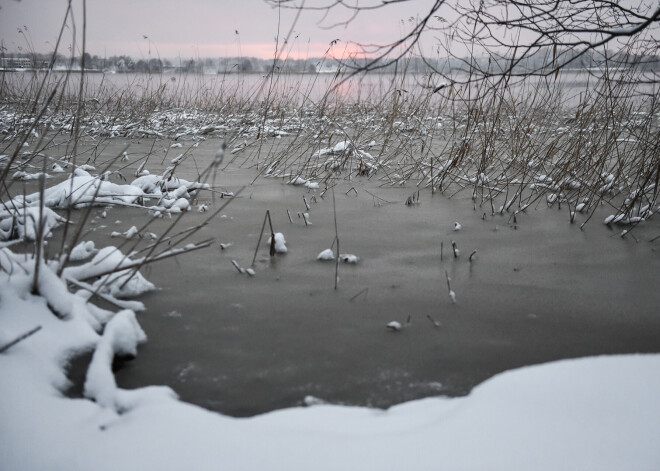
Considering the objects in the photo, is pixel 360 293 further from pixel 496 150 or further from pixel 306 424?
pixel 496 150

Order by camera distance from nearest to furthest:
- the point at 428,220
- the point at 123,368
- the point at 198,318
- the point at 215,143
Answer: the point at 123,368 → the point at 198,318 → the point at 428,220 → the point at 215,143

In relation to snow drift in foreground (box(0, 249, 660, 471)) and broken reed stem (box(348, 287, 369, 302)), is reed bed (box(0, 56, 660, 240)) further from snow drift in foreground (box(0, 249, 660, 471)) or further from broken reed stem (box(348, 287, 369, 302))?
broken reed stem (box(348, 287, 369, 302))

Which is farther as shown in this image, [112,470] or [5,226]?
[5,226]

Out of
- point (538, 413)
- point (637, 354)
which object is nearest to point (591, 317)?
point (637, 354)

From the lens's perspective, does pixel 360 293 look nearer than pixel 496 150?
Yes

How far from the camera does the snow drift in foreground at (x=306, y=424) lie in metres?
0.99

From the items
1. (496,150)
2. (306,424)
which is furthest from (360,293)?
(496,150)

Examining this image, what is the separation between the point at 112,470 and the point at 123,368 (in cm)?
42

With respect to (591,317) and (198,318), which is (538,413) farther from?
(198,318)

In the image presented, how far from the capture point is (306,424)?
3.62ft

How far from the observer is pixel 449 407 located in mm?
1174

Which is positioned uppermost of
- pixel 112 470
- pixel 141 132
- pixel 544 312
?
pixel 141 132

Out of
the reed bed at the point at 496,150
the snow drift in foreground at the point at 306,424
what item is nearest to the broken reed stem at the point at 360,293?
the snow drift in foreground at the point at 306,424

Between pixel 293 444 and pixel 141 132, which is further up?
pixel 141 132
